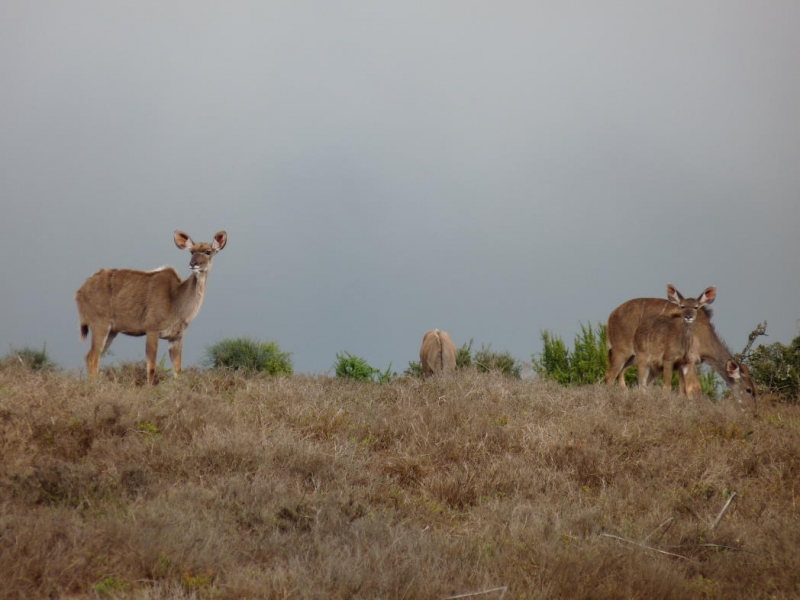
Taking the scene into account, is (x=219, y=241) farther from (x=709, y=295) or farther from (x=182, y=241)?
(x=709, y=295)

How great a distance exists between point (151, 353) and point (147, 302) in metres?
0.99

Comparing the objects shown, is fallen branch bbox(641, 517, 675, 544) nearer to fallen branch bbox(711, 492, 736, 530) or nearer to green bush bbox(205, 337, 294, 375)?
fallen branch bbox(711, 492, 736, 530)

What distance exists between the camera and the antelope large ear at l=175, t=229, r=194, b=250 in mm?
14164

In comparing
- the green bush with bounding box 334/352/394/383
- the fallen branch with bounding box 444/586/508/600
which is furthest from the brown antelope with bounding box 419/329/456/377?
the fallen branch with bounding box 444/586/508/600

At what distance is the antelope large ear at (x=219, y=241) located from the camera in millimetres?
14148

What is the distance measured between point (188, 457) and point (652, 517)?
4877mm

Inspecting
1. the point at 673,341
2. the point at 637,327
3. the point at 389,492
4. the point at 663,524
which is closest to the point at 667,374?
the point at 673,341

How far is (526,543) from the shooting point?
6.89 metres

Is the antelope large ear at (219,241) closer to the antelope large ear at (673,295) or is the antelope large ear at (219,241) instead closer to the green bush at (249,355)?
the green bush at (249,355)

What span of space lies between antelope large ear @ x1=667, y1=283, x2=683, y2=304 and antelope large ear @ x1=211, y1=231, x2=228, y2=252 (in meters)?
8.87

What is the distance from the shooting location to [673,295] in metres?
16.5

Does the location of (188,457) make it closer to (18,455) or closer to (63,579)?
(18,455)

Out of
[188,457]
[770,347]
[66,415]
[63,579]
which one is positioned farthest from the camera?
[770,347]

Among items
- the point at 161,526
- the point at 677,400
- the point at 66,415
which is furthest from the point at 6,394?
the point at 677,400
